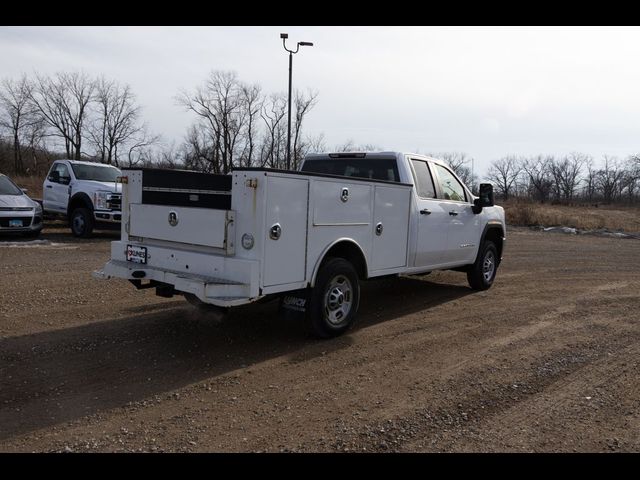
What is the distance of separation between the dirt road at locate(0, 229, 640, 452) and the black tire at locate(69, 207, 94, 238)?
6.34 meters

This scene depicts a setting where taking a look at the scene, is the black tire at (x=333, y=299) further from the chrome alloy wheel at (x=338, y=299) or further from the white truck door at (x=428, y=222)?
the white truck door at (x=428, y=222)

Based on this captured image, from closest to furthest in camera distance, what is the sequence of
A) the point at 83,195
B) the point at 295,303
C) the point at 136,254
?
the point at 295,303
the point at 136,254
the point at 83,195

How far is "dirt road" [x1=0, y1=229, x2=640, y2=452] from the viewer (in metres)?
3.75

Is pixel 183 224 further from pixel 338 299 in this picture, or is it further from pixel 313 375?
pixel 313 375

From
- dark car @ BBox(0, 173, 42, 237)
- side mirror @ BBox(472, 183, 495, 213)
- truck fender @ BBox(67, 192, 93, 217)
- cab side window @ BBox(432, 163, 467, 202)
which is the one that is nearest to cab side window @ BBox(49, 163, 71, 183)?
truck fender @ BBox(67, 192, 93, 217)

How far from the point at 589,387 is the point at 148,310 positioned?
16.8ft

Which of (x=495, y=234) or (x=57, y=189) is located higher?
(x=57, y=189)

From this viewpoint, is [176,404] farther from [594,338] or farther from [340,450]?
[594,338]

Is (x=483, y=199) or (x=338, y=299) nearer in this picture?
(x=338, y=299)

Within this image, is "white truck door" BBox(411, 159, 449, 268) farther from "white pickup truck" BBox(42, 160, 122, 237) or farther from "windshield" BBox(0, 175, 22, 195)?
"windshield" BBox(0, 175, 22, 195)

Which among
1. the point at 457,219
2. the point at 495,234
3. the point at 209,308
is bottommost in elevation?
the point at 209,308

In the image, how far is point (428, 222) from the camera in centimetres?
739

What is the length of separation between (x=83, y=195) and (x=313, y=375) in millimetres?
11762

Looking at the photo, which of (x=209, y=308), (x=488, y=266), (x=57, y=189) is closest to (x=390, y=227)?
(x=209, y=308)
